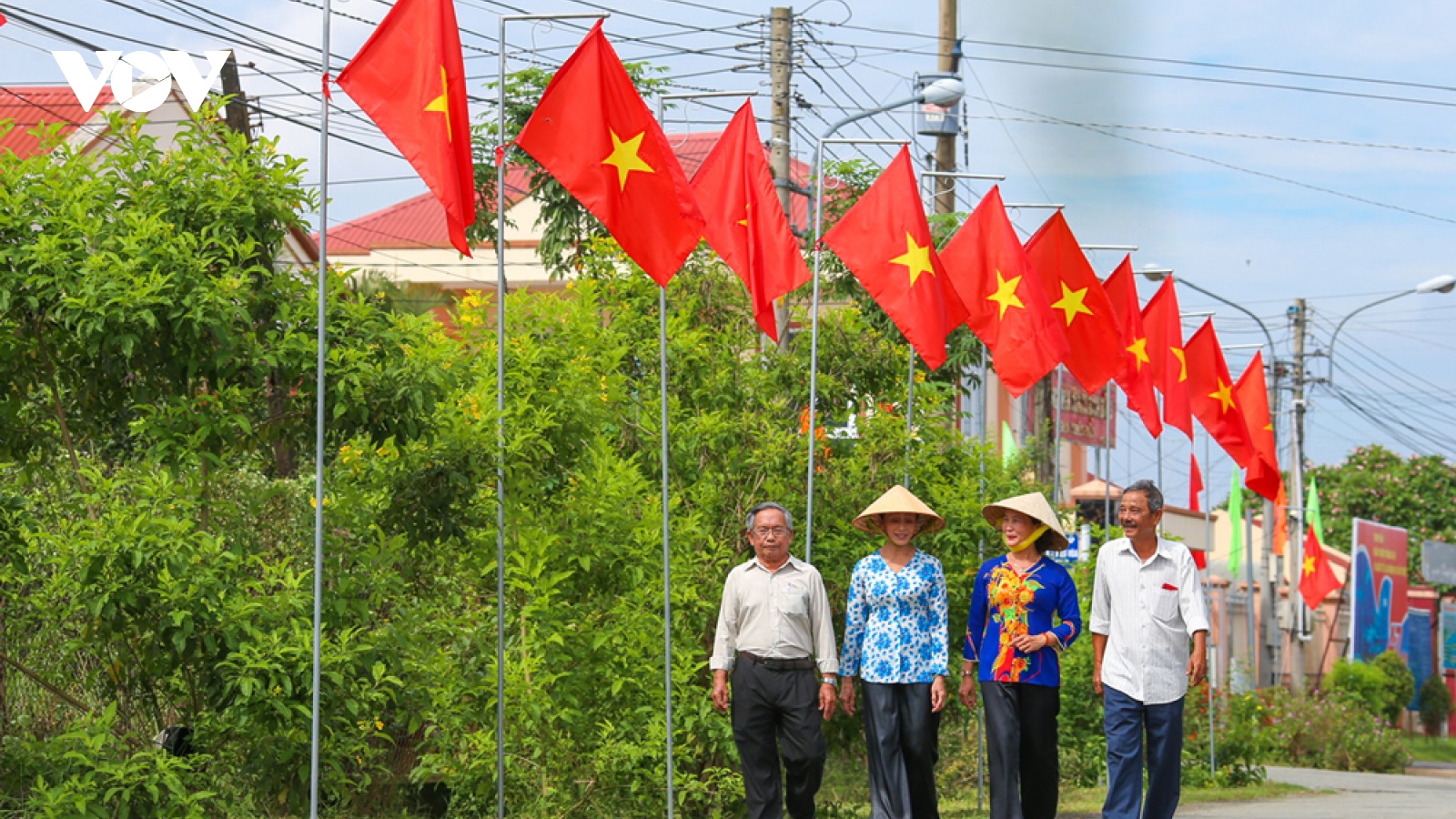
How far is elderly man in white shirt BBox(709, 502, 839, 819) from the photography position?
Result: 29.4 feet

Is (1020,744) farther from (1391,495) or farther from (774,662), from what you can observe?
(1391,495)

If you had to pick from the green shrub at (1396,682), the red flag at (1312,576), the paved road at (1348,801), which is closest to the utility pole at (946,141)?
the paved road at (1348,801)

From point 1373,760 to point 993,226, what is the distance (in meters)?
17.1

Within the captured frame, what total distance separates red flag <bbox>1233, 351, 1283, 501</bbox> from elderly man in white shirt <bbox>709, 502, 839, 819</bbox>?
1163 cm

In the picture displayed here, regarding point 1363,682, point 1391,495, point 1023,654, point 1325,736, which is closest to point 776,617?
point 1023,654

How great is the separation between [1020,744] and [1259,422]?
11.9 meters

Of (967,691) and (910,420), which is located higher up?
(910,420)

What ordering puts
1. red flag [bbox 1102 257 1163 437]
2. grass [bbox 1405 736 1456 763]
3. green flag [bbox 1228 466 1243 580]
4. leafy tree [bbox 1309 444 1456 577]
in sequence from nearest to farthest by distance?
red flag [bbox 1102 257 1163 437], green flag [bbox 1228 466 1243 580], grass [bbox 1405 736 1456 763], leafy tree [bbox 1309 444 1456 577]

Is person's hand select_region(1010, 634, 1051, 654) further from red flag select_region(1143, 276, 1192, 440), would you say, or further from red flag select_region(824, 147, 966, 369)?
red flag select_region(1143, 276, 1192, 440)

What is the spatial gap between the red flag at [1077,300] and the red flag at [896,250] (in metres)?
Answer: 2.44

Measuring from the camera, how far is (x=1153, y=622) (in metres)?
9.12

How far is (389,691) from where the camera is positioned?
809 centimetres

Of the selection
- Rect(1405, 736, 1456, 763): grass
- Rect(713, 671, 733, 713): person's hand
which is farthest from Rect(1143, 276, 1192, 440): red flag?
Rect(1405, 736, 1456, 763): grass

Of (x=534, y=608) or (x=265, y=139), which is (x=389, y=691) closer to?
(x=534, y=608)
